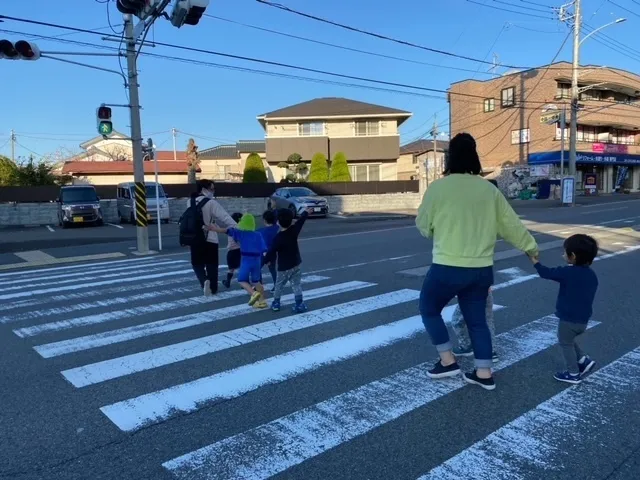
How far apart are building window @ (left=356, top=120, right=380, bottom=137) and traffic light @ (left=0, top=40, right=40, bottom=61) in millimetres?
31433

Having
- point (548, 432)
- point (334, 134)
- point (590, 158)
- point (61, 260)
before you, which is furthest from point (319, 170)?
point (548, 432)

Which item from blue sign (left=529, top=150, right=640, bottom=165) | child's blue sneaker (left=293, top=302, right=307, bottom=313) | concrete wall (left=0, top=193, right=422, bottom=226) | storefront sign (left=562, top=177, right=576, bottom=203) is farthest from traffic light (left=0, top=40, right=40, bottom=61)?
blue sign (left=529, top=150, right=640, bottom=165)

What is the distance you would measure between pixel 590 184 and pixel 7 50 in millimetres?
45499

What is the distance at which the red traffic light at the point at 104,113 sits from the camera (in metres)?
13.9

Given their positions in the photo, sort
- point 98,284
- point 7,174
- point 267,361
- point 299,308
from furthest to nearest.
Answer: point 7,174 < point 98,284 < point 299,308 < point 267,361

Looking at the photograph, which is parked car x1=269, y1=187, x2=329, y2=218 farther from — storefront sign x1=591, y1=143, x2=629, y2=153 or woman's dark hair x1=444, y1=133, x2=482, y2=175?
storefront sign x1=591, y1=143, x2=629, y2=153

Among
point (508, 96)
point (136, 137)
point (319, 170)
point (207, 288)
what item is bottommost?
point (207, 288)

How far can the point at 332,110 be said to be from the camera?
41906mm

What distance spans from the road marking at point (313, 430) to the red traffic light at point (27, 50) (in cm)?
1132

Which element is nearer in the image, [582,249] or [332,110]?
[582,249]

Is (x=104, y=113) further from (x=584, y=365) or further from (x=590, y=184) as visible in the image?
(x=590, y=184)

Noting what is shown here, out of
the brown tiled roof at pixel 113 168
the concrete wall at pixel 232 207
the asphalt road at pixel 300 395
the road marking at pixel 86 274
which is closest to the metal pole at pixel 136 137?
the road marking at pixel 86 274

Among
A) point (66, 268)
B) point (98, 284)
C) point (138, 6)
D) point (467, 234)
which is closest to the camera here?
point (467, 234)

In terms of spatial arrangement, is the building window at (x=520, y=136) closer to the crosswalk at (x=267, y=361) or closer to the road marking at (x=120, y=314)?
the crosswalk at (x=267, y=361)
